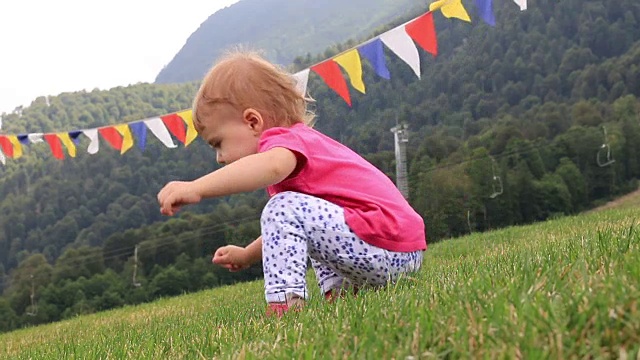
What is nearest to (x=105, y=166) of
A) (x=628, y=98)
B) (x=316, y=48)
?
(x=628, y=98)

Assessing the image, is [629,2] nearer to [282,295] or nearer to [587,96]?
[587,96]

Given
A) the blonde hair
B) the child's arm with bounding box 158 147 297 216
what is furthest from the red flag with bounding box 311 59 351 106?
the child's arm with bounding box 158 147 297 216

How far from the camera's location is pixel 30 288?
1906 inches

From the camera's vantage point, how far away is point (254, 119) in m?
2.55

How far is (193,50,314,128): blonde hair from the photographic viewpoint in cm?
257

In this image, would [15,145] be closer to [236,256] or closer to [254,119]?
[236,256]

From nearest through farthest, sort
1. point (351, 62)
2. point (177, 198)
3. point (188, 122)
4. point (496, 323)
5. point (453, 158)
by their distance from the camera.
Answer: point (496, 323), point (177, 198), point (351, 62), point (188, 122), point (453, 158)

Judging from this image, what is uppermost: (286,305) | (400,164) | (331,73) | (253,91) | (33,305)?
(331,73)

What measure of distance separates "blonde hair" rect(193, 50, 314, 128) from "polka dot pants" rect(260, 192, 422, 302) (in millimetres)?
401

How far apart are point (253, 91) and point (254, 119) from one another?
11cm

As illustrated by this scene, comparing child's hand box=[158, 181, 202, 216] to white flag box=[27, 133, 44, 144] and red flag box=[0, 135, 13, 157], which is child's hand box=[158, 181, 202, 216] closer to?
white flag box=[27, 133, 44, 144]

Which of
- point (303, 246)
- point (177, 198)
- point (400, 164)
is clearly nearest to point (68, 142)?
point (303, 246)

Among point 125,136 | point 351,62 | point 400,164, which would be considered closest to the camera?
point 351,62

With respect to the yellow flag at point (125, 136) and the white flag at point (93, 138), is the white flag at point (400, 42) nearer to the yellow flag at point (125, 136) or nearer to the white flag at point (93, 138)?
the yellow flag at point (125, 136)
